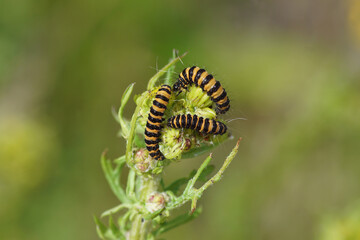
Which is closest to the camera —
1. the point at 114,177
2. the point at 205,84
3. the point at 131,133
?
the point at 131,133

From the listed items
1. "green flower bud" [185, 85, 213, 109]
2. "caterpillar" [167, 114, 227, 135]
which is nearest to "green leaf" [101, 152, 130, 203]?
"caterpillar" [167, 114, 227, 135]

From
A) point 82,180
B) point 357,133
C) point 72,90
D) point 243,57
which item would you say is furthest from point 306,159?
point 72,90

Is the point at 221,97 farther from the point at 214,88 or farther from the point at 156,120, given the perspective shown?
the point at 156,120

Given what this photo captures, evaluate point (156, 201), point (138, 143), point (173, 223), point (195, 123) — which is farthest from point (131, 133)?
point (173, 223)

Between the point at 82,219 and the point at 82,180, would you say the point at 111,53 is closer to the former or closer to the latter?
the point at 82,180

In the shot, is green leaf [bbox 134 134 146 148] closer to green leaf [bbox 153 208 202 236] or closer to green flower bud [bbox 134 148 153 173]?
green flower bud [bbox 134 148 153 173]
